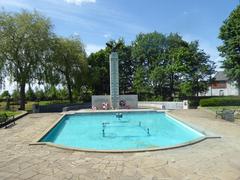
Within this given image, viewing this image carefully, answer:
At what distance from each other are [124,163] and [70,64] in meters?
26.0

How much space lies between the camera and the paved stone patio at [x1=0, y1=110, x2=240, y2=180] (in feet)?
19.5

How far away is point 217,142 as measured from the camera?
9.33 metres

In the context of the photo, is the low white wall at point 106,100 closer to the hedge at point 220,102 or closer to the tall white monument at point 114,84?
the tall white monument at point 114,84

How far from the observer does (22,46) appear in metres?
26.0

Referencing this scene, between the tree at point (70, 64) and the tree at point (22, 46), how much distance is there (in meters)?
2.22

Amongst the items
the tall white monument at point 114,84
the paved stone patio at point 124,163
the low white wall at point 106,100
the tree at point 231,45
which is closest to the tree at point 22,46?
the low white wall at point 106,100

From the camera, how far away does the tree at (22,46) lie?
25719mm

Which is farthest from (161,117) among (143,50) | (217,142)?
(143,50)

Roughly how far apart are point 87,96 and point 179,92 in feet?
42.4

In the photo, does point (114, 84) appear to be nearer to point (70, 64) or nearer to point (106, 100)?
point (106, 100)

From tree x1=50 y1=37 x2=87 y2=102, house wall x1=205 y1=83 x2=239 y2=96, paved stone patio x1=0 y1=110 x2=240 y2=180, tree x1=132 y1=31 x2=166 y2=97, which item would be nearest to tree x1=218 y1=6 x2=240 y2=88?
tree x1=132 y1=31 x2=166 y2=97

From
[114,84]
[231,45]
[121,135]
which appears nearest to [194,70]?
[231,45]

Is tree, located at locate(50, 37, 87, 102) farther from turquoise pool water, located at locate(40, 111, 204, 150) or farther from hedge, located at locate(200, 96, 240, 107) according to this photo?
hedge, located at locate(200, 96, 240, 107)

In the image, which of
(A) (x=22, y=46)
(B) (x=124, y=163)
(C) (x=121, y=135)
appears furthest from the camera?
(A) (x=22, y=46)
